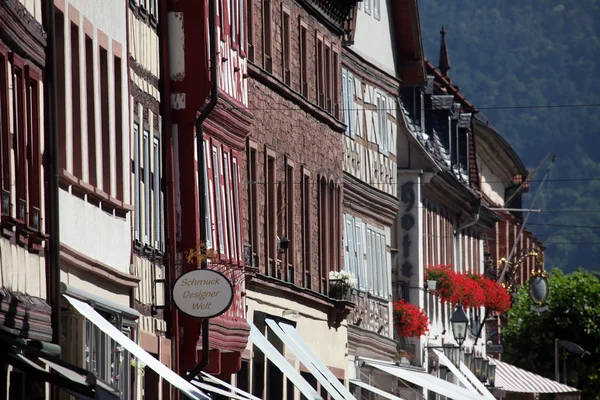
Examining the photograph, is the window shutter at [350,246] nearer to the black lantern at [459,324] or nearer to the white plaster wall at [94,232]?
the black lantern at [459,324]

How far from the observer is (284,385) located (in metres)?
32.3

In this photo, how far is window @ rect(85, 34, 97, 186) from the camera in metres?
20.2

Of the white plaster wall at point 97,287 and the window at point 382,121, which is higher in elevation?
the window at point 382,121

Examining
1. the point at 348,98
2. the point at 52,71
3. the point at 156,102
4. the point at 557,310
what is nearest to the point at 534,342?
→ the point at 557,310

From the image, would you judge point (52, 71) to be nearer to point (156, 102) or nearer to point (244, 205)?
point (156, 102)

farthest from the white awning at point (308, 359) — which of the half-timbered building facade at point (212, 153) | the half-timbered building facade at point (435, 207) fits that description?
the half-timbered building facade at point (435, 207)

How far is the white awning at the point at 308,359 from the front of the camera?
1147 inches

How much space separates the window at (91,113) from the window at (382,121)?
77.3ft

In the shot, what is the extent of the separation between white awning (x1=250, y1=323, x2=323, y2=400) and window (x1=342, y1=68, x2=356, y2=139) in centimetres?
1135

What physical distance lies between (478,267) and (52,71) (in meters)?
44.0

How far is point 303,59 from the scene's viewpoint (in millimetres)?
34562

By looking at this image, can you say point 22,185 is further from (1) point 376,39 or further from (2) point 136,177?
(1) point 376,39

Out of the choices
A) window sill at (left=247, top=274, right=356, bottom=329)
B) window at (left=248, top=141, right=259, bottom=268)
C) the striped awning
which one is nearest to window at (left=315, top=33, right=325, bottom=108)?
window sill at (left=247, top=274, right=356, bottom=329)

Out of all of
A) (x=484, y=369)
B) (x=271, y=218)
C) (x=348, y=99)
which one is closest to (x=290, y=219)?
(x=271, y=218)
